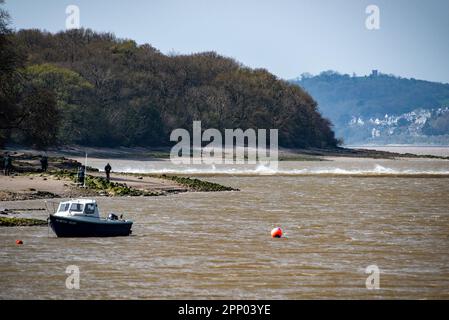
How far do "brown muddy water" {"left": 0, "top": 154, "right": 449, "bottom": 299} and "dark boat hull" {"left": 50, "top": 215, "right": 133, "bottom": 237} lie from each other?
0.79 m

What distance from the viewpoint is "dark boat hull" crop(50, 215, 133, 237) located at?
143 feet

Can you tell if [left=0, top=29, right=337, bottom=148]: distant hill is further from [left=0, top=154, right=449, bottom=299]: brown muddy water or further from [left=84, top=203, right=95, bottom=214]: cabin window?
[left=84, top=203, right=95, bottom=214]: cabin window

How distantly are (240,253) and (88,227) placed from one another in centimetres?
790

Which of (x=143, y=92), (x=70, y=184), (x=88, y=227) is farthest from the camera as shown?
(x=143, y=92)

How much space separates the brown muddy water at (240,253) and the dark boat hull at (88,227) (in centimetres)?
79

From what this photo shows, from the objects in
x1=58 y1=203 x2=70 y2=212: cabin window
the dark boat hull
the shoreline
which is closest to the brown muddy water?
the dark boat hull

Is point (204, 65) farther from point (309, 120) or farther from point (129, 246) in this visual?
point (129, 246)

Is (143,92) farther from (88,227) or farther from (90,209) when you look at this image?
(88,227)

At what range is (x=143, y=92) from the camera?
151375 mm

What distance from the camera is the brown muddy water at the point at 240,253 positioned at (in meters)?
32.8

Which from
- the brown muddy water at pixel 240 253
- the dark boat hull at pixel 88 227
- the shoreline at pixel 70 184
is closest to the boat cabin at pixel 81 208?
the dark boat hull at pixel 88 227

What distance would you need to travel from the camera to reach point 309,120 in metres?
197

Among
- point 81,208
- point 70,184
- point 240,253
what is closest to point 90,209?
point 81,208

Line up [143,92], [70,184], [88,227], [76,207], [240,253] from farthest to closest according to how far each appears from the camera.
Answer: [143,92], [70,184], [76,207], [88,227], [240,253]
